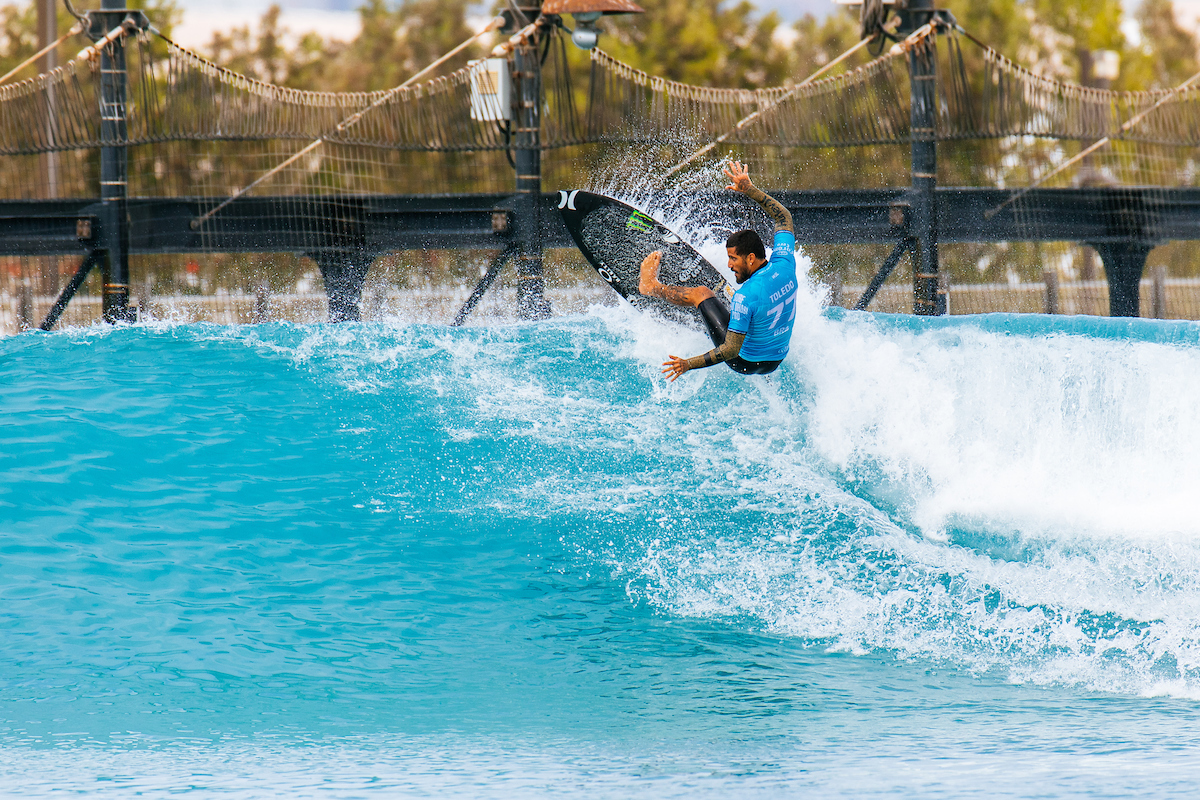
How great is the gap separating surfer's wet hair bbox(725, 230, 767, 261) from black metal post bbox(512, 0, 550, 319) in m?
4.55

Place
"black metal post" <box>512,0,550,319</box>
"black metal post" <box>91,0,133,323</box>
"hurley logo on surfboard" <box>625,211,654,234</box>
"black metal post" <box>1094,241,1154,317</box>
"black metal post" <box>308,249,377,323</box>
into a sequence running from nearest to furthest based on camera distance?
"hurley logo on surfboard" <box>625,211,654,234</box> → "black metal post" <box>91,0,133,323</box> → "black metal post" <box>512,0,550,319</box> → "black metal post" <box>308,249,377,323</box> → "black metal post" <box>1094,241,1154,317</box>

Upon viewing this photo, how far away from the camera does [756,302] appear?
802 cm

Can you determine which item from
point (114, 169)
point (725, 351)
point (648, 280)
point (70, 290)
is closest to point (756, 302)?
point (725, 351)

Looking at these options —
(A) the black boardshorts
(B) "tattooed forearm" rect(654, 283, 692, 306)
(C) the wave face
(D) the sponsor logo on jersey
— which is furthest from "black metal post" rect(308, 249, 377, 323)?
(D) the sponsor logo on jersey

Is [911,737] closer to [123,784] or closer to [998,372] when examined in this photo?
[123,784]

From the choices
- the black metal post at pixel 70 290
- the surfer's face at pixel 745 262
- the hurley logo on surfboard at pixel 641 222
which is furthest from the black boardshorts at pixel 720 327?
the black metal post at pixel 70 290

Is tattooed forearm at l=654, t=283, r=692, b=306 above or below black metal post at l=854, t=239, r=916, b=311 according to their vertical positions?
below

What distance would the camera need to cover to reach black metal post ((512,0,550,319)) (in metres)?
12.4

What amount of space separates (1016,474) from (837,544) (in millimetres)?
1712

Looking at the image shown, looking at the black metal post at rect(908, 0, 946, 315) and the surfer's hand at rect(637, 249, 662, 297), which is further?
the black metal post at rect(908, 0, 946, 315)

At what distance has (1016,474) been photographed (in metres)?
8.07

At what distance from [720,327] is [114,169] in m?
7.38

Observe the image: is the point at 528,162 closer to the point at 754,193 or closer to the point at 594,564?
the point at 754,193

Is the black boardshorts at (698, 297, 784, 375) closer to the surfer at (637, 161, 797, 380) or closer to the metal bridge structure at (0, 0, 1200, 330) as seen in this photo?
the surfer at (637, 161, 797, 380)
